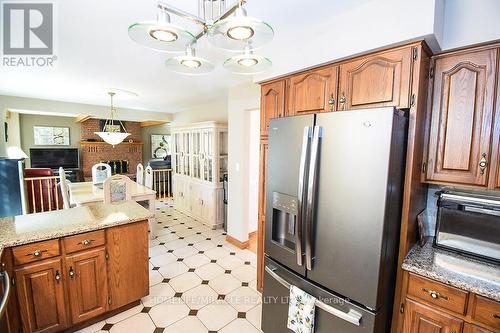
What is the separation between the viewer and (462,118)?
136cm

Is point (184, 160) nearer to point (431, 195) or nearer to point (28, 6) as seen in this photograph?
point (28, 6)

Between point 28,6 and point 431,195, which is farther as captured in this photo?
point 431,195

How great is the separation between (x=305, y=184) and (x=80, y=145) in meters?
9.22

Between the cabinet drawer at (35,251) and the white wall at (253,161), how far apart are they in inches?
91.0

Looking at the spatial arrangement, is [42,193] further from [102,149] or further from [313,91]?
[313,91]

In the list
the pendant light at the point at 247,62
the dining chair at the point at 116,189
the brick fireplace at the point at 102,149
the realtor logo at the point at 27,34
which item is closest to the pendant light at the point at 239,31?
the pendant light at the point at 247,62

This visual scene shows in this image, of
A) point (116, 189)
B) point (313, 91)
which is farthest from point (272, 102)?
point (116, 189)

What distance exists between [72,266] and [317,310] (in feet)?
6.14

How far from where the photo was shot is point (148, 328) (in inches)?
76.5

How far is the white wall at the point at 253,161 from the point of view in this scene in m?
3.47

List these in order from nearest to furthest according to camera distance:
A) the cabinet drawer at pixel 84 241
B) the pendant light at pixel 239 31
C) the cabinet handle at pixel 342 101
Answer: the pendant light at pixel 239 31 → the cabinet handle at pixel 342 101 → the cabinet drawer at pixel 84 241

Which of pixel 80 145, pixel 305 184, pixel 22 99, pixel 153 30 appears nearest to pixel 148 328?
pixel 305 184

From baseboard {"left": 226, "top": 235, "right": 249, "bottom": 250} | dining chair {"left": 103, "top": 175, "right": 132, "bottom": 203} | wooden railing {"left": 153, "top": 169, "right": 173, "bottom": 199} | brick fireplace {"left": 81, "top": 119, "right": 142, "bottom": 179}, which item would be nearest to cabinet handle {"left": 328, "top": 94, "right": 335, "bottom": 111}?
baseboard {"left": 226, "top": 235, "right": 249, "bottom": 250}

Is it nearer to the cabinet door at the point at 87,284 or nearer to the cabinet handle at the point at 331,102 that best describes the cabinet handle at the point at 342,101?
the cabinet handle at the point at 331,102
